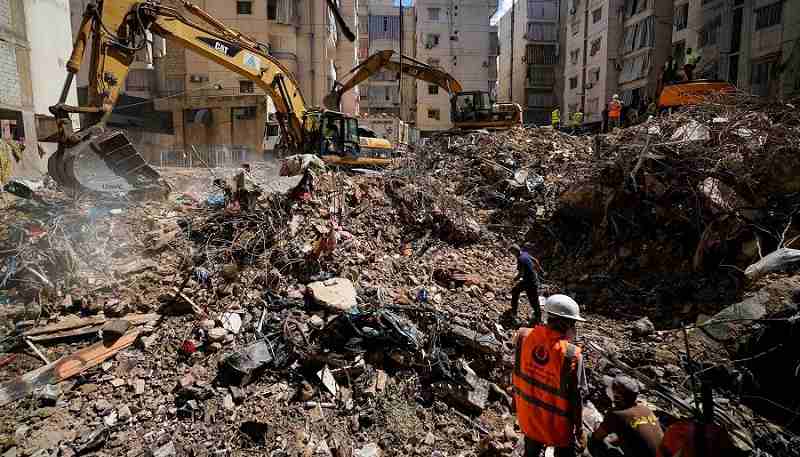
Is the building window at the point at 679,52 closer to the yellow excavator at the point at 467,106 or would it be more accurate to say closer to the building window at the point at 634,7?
the building window at the point at 634,7

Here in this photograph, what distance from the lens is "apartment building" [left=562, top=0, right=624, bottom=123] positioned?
80.5ft

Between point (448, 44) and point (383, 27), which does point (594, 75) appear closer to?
point (448, 44)

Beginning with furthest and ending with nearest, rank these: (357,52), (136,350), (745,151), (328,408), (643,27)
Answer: (357,52), (643,27), (745,151), (136,350), (328,408)

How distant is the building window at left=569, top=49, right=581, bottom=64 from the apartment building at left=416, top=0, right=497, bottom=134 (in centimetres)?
652

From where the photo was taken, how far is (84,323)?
14.7 ft

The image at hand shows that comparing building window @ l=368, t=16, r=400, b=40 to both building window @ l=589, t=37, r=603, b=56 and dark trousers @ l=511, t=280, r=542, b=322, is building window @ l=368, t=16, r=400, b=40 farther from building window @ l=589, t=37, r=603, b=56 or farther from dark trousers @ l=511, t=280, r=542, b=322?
dark trousers @ l=511, t=280, r=542, b=322

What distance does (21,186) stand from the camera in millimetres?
6992

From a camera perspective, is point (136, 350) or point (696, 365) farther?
point (136, 350)

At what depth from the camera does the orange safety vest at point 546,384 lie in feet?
8.09

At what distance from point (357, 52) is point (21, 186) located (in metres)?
28.9

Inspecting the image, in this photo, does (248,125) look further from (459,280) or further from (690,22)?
(690,22)

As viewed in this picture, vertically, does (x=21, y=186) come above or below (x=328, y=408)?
above

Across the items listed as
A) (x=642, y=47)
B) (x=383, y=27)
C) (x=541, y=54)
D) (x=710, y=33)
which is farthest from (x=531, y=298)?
(x=383, y=27)

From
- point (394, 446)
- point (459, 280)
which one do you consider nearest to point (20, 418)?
point (394, 446)
